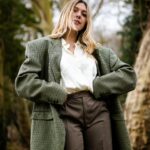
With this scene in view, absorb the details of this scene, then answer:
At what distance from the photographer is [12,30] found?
13.1m

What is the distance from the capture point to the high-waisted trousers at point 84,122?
3.72 meters

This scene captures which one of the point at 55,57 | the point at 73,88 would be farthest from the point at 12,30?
the point at 73,88

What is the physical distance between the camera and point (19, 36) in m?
13.8

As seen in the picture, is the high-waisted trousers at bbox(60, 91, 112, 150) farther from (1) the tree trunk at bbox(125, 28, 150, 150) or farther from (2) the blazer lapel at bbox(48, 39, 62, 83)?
(1) the tree trunk at bbox(125, 28, 150, 150)

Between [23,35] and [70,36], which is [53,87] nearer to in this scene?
[70,36]

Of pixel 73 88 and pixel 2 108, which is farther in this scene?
pixel 2 108

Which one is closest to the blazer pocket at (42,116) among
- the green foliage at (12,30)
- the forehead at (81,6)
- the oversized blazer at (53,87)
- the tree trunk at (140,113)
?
the oversized blazer at (53,87)

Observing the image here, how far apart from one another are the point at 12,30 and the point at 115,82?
9.42 metres

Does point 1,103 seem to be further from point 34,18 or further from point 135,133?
point 135,133

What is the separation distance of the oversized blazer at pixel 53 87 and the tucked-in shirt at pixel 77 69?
0.14 feet

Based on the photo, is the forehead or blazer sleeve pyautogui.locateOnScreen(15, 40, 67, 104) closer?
blazer sleeve pyautogui.locateOnScreen(15, 40, 67, 104)

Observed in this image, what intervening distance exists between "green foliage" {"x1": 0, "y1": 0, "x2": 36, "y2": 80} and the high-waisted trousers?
30.6 ft

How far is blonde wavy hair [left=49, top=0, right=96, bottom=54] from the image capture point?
400 centimetres

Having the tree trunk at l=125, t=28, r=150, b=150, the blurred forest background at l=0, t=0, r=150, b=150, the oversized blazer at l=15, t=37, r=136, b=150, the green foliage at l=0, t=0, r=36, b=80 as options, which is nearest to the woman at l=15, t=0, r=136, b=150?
the oversized blazer at l=15, t=37, r=136, b=150
